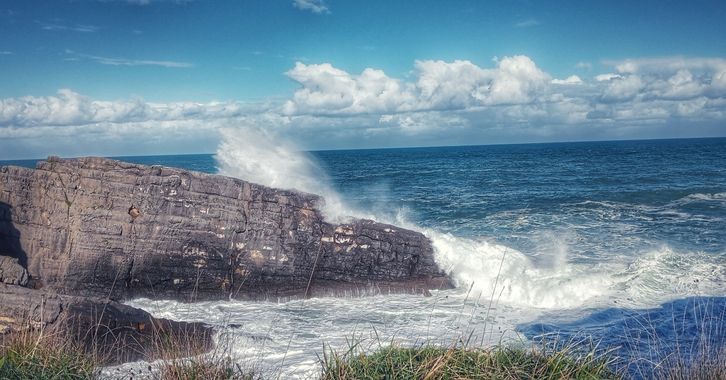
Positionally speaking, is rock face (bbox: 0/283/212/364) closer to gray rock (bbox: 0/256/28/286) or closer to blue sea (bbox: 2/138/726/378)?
blue sea (bbox: 2/138/726/378)

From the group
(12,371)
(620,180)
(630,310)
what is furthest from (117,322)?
Answer: (620,180)

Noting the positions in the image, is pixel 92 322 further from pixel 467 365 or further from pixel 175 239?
pixel 467 365

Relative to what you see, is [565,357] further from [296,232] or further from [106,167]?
[106,167]

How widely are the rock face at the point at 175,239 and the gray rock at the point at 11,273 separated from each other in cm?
131

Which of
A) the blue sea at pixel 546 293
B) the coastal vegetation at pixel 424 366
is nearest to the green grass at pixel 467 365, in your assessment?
the coastal vegetation at pixel 424 366

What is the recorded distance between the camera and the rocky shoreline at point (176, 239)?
36.0 feet

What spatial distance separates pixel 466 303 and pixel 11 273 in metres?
8.78

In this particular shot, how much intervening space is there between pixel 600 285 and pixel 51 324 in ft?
34.9

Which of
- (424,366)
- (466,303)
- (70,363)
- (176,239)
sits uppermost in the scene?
(176,239)

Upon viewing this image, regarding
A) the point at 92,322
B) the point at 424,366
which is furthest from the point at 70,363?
the point at 424,366

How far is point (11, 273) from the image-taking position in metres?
9.44

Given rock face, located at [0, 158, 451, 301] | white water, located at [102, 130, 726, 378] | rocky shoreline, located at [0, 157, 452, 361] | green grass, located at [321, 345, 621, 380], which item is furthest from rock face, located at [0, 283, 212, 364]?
green grass, located at [321, 345, 621, 380]

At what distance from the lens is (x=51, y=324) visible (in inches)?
294

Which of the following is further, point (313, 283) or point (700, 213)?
point (700, 213)
